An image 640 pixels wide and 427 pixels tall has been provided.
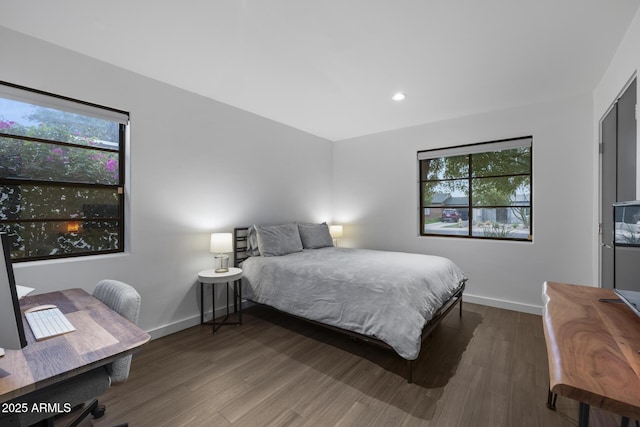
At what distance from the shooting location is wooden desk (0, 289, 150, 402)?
0.85m

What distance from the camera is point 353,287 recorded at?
240cm

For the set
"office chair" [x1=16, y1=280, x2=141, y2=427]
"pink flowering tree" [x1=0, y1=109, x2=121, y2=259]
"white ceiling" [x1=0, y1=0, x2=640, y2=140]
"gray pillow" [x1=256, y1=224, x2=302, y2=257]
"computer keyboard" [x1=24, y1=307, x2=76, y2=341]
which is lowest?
"office chair" [x1=16, y1=280, x2=141, y2=427]

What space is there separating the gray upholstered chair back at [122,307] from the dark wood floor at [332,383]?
1.62ft

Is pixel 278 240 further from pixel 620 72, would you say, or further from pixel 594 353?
pixel 620 72

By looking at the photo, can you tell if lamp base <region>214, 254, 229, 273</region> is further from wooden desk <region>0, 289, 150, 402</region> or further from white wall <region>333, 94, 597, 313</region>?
white wall <region>333, 94, 597, 313</region>

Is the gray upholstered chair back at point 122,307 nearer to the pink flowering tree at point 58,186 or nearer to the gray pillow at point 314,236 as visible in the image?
the pink flowering tree at point 58,186

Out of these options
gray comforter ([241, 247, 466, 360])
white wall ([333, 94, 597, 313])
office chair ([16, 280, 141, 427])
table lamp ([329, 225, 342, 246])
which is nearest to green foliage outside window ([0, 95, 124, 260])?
office chair ([16, 280, 141, 427])

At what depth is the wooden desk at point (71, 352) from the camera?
0.85 metres

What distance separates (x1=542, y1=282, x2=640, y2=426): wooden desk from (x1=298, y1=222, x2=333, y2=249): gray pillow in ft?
9.47

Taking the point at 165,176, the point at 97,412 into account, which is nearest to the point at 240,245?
the point at 165,176

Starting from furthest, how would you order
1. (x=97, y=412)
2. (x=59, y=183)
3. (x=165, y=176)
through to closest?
(x=165, y=176) → (x=59, y=183) → (x=97, y=412)

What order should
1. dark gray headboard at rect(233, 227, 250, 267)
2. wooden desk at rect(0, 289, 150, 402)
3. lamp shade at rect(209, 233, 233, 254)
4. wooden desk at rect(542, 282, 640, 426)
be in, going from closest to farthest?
wooden desk at rect(542, 282, 640, 426) → wooden desk at rect(0, 289, 150, 402) → lamp shade at rect(209, 233, 233, 254) → dark gray headboard at rect(233, 227, 250, 267)

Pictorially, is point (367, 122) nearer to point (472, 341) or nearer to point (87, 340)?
point (472, 341)

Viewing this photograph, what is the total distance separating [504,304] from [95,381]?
4.12 metres
